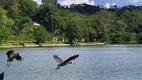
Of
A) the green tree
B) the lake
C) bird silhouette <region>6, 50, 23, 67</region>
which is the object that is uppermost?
the green tree

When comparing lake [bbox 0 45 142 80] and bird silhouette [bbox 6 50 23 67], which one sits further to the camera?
lake [bbox 0 45 142 80]

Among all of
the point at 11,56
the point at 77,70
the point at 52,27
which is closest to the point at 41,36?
Result: the point at 52,27

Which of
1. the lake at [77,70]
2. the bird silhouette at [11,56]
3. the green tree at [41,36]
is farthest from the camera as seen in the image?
the green tree at [41,36]

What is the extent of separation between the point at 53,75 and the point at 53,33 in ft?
340

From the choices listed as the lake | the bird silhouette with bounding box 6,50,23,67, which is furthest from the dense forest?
the bird silhouette with bounding box 6,50,23,67

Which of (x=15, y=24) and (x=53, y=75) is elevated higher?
(x=15, y=24)

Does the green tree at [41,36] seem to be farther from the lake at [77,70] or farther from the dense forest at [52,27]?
the lake at [77,70]

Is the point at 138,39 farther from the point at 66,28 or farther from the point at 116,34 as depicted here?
the point at 66,28

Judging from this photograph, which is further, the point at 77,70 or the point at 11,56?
the point at 77,70

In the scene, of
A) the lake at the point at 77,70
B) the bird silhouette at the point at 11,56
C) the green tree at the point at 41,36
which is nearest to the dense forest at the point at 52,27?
the green tree at the point at 41,36

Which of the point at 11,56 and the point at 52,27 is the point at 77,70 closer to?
the point at 11,56

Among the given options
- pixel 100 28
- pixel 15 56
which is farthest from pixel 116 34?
pixel 15 56

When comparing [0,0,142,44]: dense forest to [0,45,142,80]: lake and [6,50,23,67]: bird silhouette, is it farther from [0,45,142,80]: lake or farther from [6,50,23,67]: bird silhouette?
[6,50,23,67]: bird silhouette

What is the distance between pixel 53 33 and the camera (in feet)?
443
